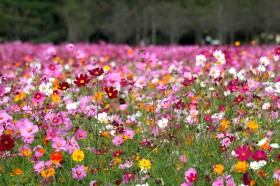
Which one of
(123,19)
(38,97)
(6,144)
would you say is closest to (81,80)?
(38,97)

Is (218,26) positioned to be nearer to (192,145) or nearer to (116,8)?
(116,8)

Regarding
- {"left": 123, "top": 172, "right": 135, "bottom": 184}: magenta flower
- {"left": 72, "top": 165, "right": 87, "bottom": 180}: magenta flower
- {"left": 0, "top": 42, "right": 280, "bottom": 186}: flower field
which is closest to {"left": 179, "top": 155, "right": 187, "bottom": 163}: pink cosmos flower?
{"left": 0, "top": 42, "right": 280, "bottom": 186}: flower field

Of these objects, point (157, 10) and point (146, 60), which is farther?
point (157, 10)

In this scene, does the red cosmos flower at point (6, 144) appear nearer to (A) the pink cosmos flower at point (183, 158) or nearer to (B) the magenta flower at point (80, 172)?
(B) the magenta flower at point (80, 172)

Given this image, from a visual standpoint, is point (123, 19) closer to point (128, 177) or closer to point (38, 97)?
point (38, 97)

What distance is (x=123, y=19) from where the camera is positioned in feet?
122

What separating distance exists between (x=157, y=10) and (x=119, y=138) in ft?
117

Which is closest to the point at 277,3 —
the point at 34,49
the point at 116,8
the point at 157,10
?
the point at 157,10

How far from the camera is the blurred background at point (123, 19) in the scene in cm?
3503

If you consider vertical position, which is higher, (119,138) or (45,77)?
(45,77)

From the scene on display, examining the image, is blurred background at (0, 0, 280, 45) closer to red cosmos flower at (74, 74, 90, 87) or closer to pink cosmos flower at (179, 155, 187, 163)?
red cosmos flower at (74, 74, 90, 87)

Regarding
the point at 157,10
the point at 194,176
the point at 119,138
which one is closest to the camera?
the point at 194,176

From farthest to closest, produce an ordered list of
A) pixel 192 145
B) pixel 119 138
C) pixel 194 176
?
pixel 192 145, pixel 119 138, pixel 194 176

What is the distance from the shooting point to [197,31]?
39844 mm
